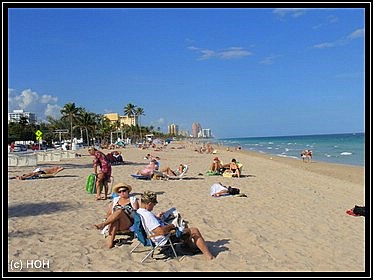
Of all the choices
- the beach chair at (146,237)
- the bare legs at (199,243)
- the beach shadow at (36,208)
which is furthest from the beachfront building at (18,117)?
the bare legs at (199,243)

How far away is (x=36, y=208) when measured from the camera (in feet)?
23.9

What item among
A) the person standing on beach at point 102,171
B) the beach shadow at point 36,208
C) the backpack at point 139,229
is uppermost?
the person standing on beach at point 102,171

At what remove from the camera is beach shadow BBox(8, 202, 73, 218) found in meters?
6.84

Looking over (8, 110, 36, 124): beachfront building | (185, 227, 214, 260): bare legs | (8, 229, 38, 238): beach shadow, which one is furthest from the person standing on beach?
(8, 110, 36, 124): beachfront building

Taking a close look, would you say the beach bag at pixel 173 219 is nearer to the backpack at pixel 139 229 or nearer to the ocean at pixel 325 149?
the backpack at pixel 139 229

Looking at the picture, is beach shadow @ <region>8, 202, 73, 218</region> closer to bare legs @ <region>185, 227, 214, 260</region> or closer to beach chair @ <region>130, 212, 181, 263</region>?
beach chair @ <region>130, 212, 181, 263</region>

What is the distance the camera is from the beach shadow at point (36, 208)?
684cm

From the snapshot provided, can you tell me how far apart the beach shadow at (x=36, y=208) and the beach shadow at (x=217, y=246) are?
343 centimetres

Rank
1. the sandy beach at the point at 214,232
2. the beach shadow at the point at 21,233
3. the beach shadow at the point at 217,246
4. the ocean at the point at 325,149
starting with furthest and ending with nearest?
the ocean at the point at 325,149
the beach shadow at the point at 21,233
the beach shadow at the point at 217,246
the sandy beach at the point at 214,232

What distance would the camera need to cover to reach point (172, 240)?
15.6 feet

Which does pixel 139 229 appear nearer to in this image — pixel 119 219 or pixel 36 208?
pixel 119 219
